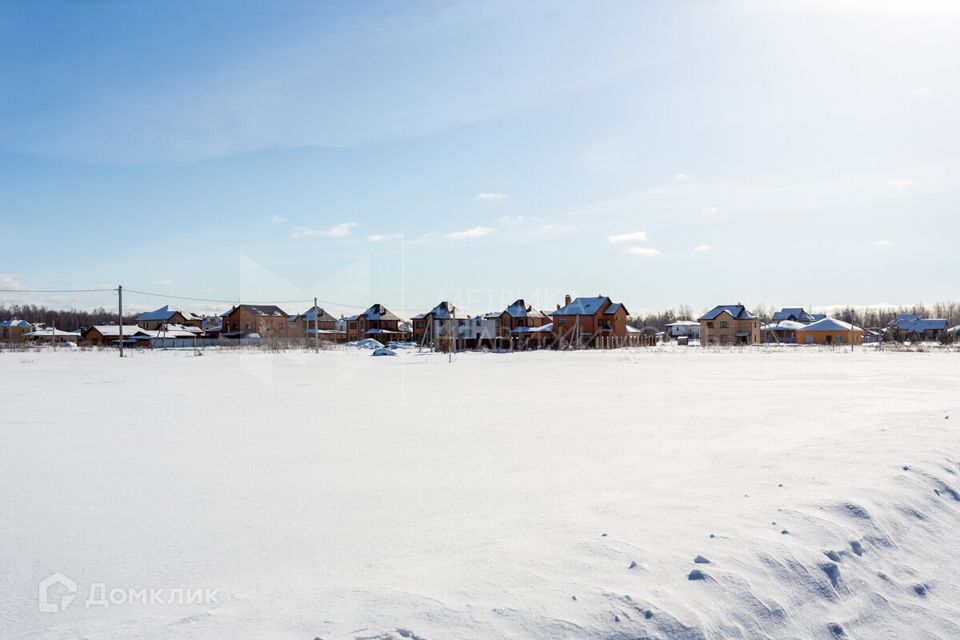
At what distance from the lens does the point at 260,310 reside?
275ft

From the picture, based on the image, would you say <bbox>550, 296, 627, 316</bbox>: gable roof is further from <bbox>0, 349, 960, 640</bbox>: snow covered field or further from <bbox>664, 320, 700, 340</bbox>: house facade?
<bbox>0, 349, 960, 640</bbox>: snow covered field

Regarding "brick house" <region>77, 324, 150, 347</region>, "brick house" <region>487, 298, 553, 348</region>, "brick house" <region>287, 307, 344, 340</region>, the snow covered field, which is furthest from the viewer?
"brick house" <region>287, 307, 344, 340</region>

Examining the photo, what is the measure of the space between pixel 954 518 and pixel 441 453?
520cm

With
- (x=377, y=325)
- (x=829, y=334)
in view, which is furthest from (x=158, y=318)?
(x=829, y=334)

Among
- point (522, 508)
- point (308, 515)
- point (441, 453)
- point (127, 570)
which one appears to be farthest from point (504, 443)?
point (127, 570)

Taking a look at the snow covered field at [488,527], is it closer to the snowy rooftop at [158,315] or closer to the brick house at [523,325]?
the brick house at [523,325]

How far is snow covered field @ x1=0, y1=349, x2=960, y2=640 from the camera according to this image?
3240 mm

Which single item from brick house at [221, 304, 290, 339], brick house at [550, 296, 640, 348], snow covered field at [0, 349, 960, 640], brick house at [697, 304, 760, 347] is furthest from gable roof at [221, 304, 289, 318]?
snow covered field at [0, 349, 960, 640]

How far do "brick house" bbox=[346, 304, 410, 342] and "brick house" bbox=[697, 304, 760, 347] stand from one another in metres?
40.6

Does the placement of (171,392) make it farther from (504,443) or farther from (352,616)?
(352,616)

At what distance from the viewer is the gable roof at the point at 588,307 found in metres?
64.5

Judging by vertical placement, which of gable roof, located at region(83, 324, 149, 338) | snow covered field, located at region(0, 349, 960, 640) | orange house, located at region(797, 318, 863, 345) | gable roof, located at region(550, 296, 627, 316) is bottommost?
snow covered field, located at region(0, 349, 960, 640)

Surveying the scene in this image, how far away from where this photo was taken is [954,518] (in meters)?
5.52

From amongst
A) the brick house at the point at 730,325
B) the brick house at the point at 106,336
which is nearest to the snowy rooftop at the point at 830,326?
the brick house at the point at 730,325
